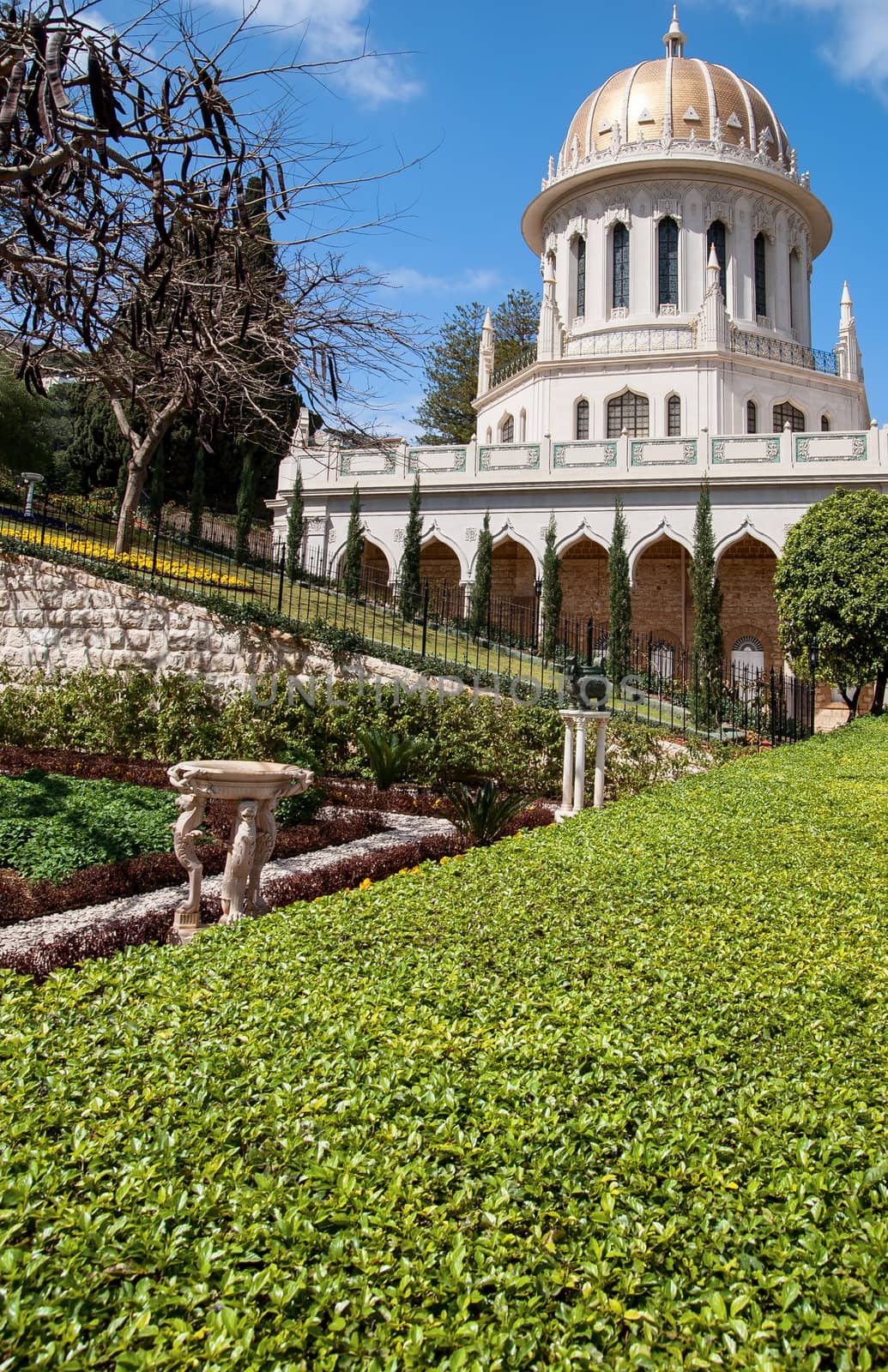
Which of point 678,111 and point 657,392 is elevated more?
point 678,111

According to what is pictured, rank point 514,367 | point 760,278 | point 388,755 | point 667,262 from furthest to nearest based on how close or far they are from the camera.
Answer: point 514,367 → point 760,278 → point 667,262 → point 388,755

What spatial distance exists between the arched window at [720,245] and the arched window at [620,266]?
269cm

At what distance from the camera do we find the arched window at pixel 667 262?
30734 millimetres

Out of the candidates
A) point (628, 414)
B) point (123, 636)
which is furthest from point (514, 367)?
point (123, 636)

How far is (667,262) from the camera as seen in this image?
30.9 metres

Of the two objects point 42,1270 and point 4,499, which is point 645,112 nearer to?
point 4,499

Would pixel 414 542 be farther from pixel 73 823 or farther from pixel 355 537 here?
pixel 73 823

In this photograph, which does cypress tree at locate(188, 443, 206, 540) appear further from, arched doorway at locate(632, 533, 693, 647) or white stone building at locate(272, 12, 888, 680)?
arched doorway at locate(632, 533, 693, 647)

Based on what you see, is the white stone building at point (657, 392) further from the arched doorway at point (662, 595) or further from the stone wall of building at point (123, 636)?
the stone wall of building at point (123, 636)

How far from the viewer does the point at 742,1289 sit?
62.1 inches

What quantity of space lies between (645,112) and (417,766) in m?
29.3

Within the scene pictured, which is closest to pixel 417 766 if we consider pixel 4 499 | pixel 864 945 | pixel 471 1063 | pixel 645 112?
pixel 864 945

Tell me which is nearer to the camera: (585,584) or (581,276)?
(585,584)

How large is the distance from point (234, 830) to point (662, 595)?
23569 mm
